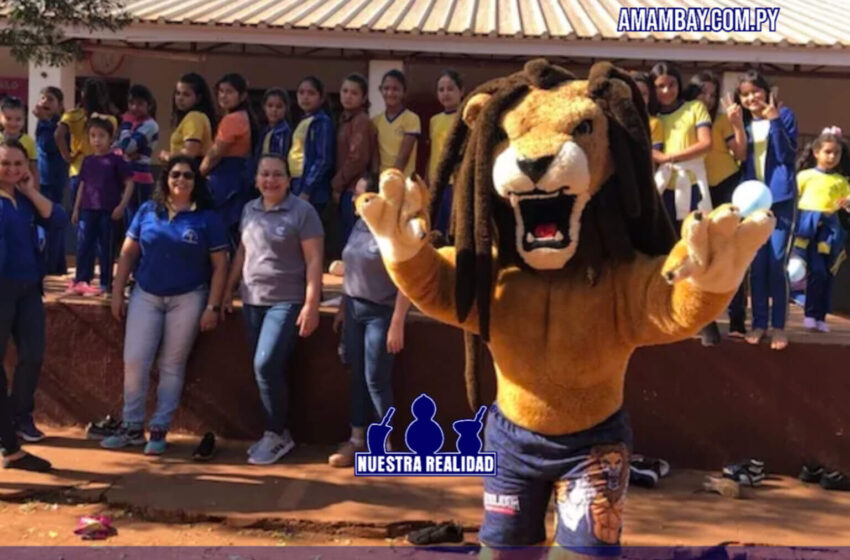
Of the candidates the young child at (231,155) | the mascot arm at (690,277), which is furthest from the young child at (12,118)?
the mascot arm at (690,277)

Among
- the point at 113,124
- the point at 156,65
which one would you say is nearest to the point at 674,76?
the point at 113,124

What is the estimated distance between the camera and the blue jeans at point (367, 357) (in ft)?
18.9

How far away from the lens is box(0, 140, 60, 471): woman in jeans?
562 cm

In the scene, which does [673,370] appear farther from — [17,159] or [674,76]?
[17,159]

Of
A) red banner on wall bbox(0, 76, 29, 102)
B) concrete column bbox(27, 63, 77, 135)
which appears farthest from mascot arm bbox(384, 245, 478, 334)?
red banner on wall bbox(0, 76, 29, 102)

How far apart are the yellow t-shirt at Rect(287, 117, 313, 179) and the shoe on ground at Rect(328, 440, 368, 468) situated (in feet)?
6.27

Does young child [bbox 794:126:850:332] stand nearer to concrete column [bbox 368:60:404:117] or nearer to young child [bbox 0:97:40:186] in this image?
concrete column [bbox 368:60:404:117]

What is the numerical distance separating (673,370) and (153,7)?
7.79m

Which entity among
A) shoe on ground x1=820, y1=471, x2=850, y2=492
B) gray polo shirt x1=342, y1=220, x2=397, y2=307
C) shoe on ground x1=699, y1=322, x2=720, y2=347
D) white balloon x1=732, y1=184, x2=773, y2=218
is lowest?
shoe on ground x1=820, y1=471, x2=850, y2=492

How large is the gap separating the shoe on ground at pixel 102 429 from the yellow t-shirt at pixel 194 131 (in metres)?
1.85

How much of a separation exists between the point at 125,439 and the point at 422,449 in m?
1.83

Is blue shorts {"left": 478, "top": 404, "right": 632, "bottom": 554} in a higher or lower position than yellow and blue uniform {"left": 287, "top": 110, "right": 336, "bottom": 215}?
lower

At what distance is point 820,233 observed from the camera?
6.74 m

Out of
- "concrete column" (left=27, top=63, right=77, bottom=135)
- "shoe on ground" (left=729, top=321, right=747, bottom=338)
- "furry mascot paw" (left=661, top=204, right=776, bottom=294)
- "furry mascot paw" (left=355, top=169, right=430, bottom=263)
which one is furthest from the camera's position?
"concrete column" (left=27, top=63, right=77, bottom=135)
